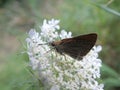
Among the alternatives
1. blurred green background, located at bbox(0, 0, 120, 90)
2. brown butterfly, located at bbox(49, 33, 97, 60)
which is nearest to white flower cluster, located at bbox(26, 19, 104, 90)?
brown butterfly, located at bbox(49, 33, 97, 60)

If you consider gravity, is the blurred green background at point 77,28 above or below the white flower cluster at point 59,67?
above

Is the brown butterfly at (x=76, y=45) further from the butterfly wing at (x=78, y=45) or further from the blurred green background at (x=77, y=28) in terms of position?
the blurred green background at (x=77, y=28)

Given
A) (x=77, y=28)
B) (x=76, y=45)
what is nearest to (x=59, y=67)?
(x=76, y=45)

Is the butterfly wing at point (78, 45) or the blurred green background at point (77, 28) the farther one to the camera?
the blurred green background at point (77, 28)

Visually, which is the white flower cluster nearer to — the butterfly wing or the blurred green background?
the butterfly wing

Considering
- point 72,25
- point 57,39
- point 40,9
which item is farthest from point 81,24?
point 57,39

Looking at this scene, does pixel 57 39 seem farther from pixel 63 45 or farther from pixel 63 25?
pixel 63 25

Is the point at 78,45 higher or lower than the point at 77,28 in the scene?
lower

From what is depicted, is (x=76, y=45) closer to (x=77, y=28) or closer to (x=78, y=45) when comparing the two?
(x=78, y=45)

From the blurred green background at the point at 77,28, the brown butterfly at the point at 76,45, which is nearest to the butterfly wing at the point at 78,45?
the brown butterfly at the point at 76,45
